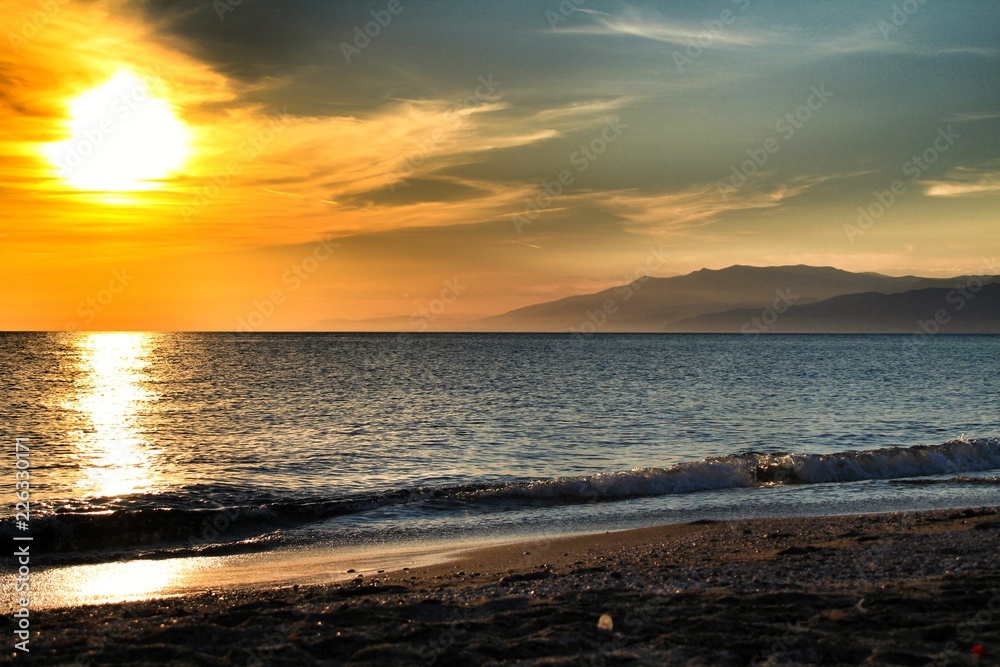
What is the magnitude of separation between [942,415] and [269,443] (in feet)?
102

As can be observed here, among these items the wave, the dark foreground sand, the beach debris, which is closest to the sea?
the wave

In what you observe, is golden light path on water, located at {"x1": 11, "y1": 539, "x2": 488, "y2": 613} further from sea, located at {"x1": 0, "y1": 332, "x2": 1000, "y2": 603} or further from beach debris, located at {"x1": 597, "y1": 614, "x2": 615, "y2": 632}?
beach debris, located at {"x1": 597, "y1": 614, "x2": 615, "y2": 632}

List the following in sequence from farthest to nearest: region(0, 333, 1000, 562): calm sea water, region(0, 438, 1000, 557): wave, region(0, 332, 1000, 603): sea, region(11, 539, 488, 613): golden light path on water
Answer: region(0, 333, 1000, 562): calm sea water → region(0, 332, 1000, 603): sea → region(0, 438, 1000, 557): wave → region(11, 539, 488, 613): golden light path on water

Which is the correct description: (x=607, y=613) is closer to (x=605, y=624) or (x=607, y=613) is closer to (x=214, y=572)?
(x=605, y=624)

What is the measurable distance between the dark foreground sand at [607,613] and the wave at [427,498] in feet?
18.6

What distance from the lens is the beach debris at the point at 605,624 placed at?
7.64 metres

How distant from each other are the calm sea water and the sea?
3.3 inches

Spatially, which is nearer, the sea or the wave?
the wave

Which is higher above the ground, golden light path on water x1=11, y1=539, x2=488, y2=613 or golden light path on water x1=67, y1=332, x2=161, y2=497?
golden light path on water x1=67, y1=332, x2=161, y2=497

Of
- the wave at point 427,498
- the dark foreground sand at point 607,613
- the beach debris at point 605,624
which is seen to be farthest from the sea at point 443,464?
the beach debris at point 605,624

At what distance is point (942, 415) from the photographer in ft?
116

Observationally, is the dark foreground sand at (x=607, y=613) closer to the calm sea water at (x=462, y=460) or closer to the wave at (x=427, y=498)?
the calm sea water at (x=462, y=460)

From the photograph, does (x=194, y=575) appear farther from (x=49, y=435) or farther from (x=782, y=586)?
(x=49, y=435)

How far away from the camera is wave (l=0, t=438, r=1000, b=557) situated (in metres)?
14.8
